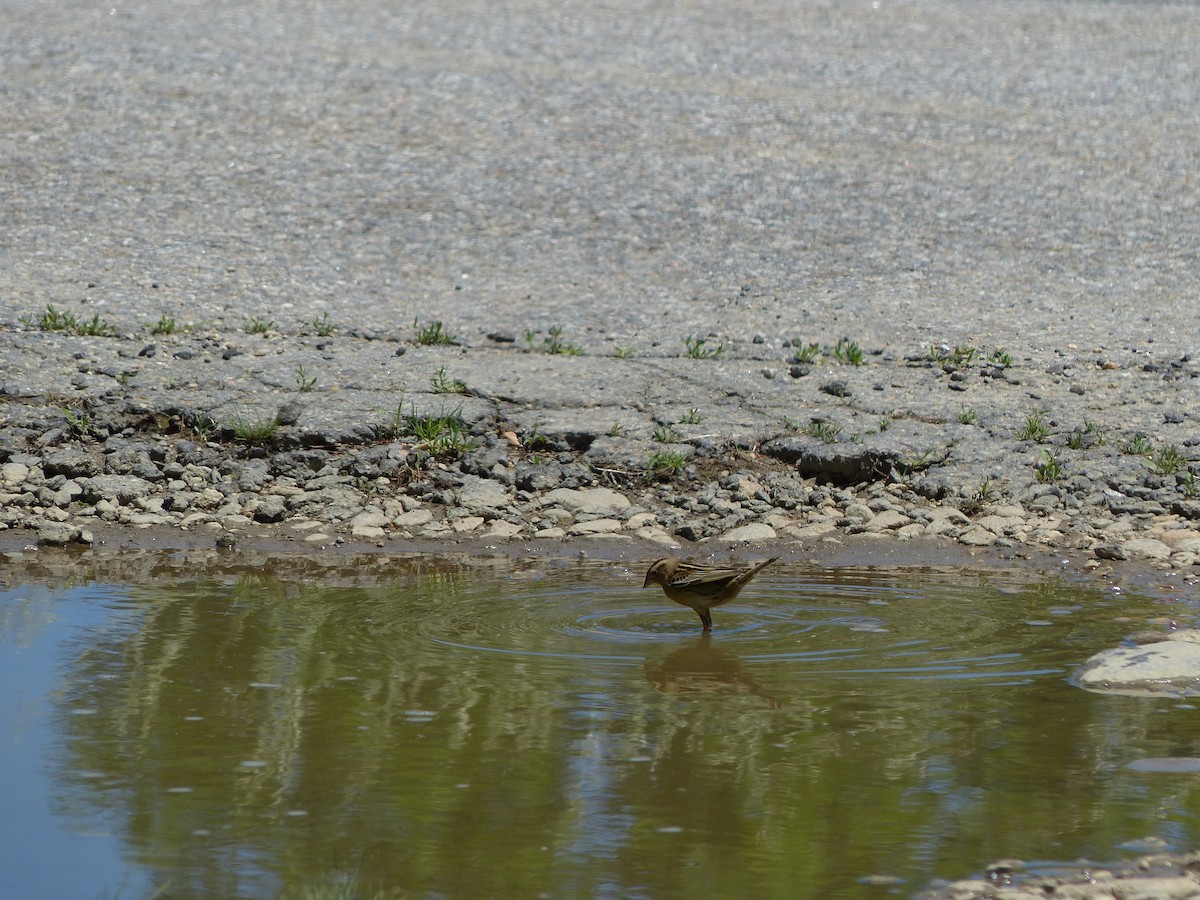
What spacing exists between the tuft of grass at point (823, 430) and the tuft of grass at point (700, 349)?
130 cm

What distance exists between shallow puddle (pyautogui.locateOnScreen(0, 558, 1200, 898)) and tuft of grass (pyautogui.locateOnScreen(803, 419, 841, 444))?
1641mm

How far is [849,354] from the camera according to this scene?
9.76 meters

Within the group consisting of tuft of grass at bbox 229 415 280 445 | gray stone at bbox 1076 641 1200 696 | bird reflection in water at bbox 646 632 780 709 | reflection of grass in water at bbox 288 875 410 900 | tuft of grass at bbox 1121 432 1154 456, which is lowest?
reflection of grass in water at bbox 288 875 410 900

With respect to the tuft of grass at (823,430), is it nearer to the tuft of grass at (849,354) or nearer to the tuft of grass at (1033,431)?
the tuft of grass at (1033,431)

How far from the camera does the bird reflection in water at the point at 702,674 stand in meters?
5.25

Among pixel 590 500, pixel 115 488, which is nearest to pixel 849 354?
pixel 590 500

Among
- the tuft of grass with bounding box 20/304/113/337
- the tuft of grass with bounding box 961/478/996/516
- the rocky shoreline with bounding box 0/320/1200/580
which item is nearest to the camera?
the rocky shoreline with bounding box 0/320/1200/580

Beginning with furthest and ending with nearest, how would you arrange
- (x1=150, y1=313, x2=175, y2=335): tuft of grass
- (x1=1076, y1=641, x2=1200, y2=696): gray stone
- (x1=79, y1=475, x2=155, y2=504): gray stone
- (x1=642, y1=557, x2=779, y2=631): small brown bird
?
1. (x1=150, y1=313, x2=175, y2=335): tuft of grass
2. (x1=79, y1=475, x2=155, y2=504): gray stone
3. (x1=642, y1=557, x2=779, y2=631): small brown bird
4. (x1=1076, y1=641, x2=1200, y2=696): gray stone

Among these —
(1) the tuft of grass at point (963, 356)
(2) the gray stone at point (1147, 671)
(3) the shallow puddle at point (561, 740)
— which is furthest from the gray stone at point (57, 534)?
(1) the tuft of grass at point (963, 356)

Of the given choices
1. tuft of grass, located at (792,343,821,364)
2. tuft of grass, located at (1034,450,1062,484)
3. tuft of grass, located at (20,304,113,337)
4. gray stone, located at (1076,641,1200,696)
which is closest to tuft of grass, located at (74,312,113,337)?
tuft of grass, located at (20,304,113,337)

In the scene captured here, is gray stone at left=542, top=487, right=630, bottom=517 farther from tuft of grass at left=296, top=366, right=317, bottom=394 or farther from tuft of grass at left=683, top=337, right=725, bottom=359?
tuft of grass at left=683, top=337, right=725, bottom=359

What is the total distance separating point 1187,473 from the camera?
320 inches

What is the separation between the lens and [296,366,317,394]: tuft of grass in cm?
880

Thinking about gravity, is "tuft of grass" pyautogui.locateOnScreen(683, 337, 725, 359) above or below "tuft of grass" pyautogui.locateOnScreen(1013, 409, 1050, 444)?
above
